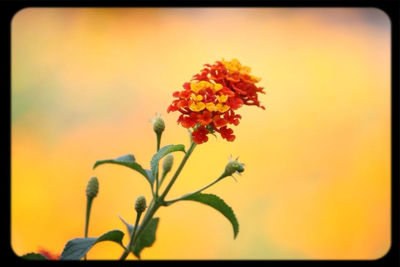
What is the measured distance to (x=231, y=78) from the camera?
792mm

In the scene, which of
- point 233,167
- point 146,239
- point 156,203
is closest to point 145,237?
point 146,239

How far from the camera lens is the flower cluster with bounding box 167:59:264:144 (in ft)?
2.46

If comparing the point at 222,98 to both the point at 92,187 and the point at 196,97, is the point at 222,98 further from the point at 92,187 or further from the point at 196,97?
the point at 92,187

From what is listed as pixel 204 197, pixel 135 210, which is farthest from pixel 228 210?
pixel 135 210

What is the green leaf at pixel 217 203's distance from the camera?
2.65 ft

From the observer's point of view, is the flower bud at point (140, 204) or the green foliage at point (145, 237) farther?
the green foliage at point (145, 237)

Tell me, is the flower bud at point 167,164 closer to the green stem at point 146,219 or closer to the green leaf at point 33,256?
the green stem at point 146,219

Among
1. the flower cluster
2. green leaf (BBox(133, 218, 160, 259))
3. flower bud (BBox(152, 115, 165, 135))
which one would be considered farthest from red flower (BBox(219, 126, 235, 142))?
green leaf (BBox(133, 218, 160, 259))

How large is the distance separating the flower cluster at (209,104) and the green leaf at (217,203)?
0.32 ft

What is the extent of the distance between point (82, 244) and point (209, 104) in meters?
0.28

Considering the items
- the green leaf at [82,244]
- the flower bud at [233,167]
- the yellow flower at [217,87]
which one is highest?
the yellow flower at [217,87]

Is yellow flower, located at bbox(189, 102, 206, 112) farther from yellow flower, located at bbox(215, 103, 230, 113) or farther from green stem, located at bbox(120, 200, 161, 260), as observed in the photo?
green stem, located at bbox(120, 200, 161, 260)

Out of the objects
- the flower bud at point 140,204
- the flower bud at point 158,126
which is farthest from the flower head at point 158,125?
the flower bud at point 140,204
